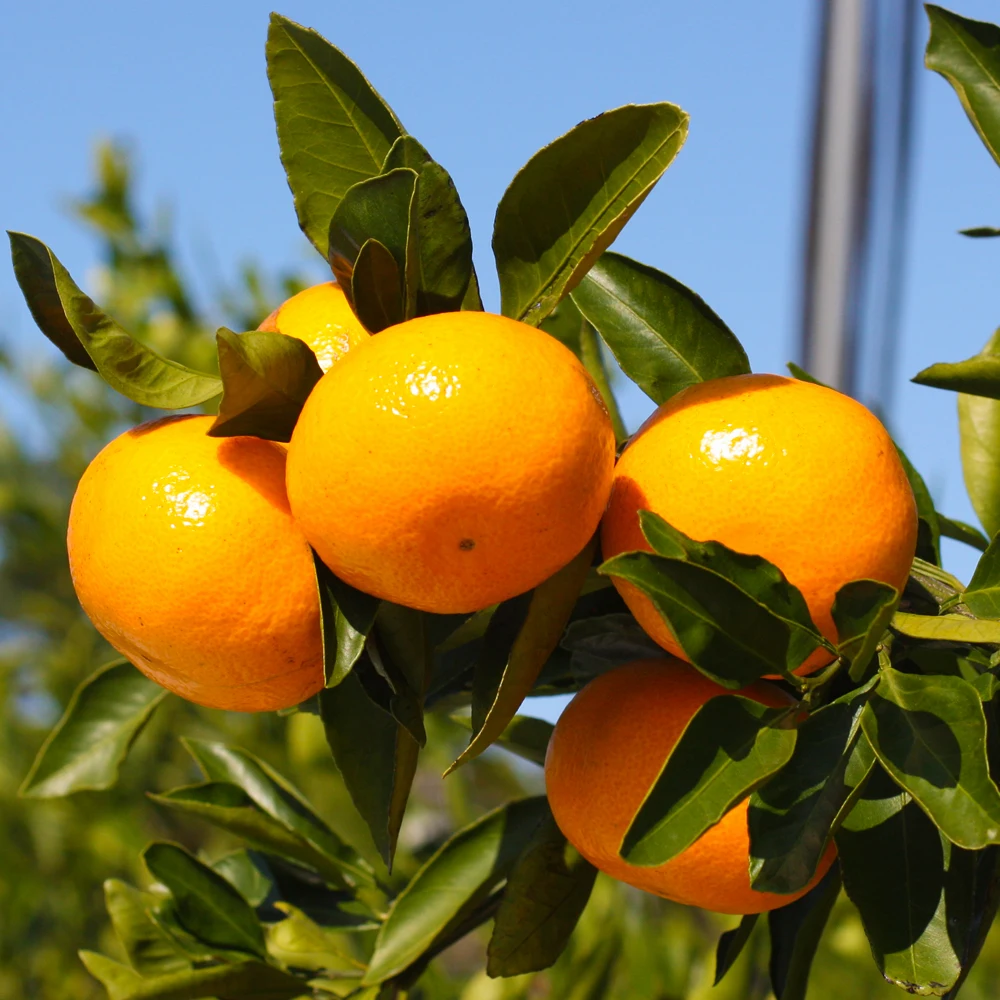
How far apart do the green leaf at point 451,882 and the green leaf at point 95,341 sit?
15.6 inches

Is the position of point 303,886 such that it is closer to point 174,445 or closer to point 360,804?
point 360,804

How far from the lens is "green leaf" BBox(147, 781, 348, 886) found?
2.93 feet

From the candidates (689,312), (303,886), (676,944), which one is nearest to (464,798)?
(676,944)

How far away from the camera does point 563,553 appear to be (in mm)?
542

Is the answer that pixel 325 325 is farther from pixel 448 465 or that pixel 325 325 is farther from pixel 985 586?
pixel 985 586

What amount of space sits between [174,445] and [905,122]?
2.15 m

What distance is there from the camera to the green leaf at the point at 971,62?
0.76m

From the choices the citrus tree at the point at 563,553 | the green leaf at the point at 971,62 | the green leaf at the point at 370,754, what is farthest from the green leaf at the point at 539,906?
the green leaf at the point at 971,62

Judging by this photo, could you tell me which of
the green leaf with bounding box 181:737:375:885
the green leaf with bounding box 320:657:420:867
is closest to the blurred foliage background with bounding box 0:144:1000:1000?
the green leaf with bounding box 181:737:375:885

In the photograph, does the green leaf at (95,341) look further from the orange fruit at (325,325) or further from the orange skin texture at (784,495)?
the orange skin texture at (784,495)

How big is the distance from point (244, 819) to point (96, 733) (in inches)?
5.7

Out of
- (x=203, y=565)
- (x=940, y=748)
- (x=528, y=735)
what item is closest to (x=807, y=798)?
(x=940, y=748)

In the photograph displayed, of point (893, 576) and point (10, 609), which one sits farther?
point (10, 609)

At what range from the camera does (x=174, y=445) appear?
609mm
